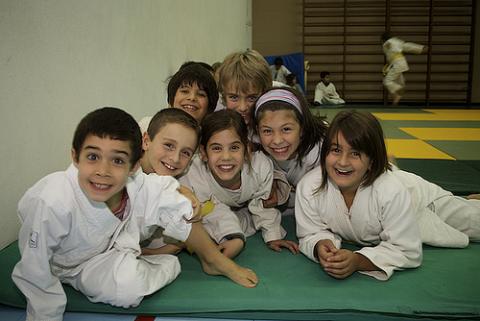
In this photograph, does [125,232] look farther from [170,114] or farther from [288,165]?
[288,165]

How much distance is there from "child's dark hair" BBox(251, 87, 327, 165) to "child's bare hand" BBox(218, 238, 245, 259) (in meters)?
0.71

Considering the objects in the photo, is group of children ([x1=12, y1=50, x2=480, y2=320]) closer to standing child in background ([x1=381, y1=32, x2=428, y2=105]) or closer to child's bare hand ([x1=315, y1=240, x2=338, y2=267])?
child's bare hand ([x1=315, y1=240, x2=338, y2=267])

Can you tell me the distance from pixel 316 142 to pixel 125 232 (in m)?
1.35

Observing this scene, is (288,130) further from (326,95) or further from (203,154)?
(326,95)

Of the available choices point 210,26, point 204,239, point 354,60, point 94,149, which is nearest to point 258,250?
point 204,239

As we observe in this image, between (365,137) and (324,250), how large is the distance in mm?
603

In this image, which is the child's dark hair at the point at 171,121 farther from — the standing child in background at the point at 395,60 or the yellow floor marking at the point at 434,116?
the standing child in background at the point at 395,60

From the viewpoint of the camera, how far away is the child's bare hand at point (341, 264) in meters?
2.07

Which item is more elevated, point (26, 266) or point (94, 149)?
point (94, 149)

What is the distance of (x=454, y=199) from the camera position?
2707mm

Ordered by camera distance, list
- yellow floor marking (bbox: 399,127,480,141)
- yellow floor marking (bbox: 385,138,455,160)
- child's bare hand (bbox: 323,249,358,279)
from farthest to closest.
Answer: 1. yellow floor marking (bbox: 399,127,480,141)
2. yellow floor marking (bbox: 385,138,455,160)
3. child's bare hand (bbox: 323,249,358,279)

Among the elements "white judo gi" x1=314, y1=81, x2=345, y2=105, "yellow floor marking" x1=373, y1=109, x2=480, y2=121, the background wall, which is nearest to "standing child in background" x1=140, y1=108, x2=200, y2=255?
"yellow floor marking" x1=373, y1=109, x2=480, y2=121

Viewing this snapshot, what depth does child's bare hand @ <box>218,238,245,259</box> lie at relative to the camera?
238cm

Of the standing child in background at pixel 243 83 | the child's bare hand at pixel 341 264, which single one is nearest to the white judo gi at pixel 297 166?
the standing child in background at pixel 243 83
